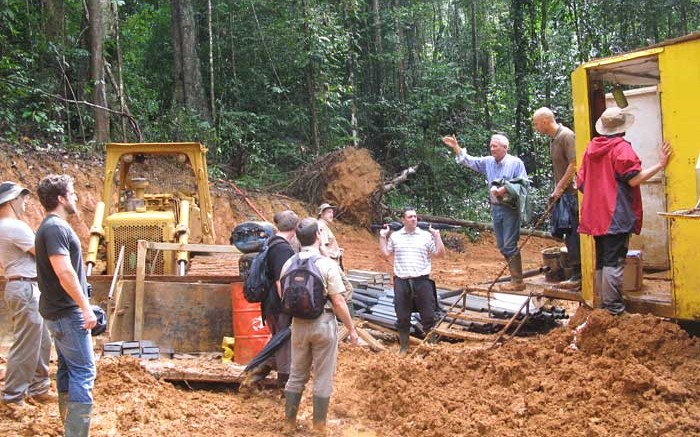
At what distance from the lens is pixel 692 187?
5969 millimetres

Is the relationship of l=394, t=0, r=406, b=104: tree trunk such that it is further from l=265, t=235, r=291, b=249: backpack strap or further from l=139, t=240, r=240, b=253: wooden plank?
l=265, t=235, r=291, b=249: backpack strap

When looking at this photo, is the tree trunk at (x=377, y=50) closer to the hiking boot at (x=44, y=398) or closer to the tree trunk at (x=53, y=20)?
the tree trunk at (x=53, y=20)

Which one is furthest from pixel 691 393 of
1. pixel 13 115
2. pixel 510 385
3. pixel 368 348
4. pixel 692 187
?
pixel 13 115

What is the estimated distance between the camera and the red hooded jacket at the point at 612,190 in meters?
6.04

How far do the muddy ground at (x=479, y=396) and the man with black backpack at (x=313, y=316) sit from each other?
1.06 ft

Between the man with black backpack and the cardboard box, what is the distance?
2.62m

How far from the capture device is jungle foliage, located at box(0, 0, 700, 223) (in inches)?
640

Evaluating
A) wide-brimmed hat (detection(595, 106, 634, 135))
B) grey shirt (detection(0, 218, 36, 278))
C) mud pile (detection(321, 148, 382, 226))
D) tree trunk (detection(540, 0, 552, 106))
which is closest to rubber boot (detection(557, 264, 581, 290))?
wide-brimmed hat (detection(595, 106, 634, 135))

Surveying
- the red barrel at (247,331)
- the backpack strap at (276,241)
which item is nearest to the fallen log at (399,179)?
the red barrel at (247,331)

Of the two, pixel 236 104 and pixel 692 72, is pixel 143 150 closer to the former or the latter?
pixel 692 72

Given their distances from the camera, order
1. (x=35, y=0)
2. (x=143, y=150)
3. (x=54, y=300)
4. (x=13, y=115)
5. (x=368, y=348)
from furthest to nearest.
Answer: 1. (x=35, y=0)
2. (x=13, y=115)
3. (x=143, y=150)
4. (x=368, y=348)
5. (x=54, y=300)

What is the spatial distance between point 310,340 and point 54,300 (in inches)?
74.6

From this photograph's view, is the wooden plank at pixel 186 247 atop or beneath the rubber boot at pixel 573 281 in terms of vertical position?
atop

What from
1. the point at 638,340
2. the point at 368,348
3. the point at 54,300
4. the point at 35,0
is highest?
the point at 35,0
